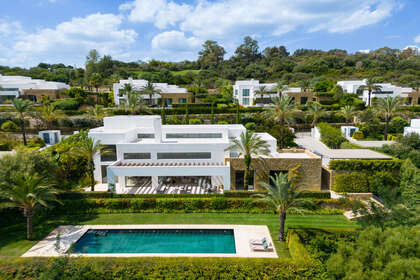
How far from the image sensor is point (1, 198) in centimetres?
1912

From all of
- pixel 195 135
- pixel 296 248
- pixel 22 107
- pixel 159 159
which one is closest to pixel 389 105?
pixel 195 135

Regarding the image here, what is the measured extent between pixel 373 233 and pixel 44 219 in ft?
77.2

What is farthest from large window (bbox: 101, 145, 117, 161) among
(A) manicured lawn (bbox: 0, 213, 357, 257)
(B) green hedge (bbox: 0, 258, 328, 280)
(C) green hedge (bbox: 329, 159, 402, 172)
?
(C) green hedge (bbox: 329, 159, 402, 172)

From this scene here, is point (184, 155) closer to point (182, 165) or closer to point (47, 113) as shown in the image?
point (182, 165)

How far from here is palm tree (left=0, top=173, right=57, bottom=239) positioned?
1827 cm

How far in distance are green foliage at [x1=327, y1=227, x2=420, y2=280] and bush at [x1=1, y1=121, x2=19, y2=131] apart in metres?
48.9

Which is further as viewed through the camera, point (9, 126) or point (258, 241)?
point (9, 126)

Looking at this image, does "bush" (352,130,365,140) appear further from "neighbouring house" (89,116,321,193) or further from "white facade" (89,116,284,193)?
"white facade" (89,116,284,193)

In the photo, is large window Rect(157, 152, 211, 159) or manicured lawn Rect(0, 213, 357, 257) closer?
manicured lawn Rect(0, 213, 357, 257)

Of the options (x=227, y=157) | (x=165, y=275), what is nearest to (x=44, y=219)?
(x=165, y=275)

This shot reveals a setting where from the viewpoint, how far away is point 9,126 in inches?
1683

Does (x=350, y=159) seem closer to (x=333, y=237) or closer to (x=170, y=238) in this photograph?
(x=333, y=237)

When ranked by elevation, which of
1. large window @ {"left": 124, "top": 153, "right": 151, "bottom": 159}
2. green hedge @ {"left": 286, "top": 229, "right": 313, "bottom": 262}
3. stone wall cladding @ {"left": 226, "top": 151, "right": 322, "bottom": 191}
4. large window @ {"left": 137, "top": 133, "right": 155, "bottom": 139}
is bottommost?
green hedge @ {"left": 286, "top": 229, "right": 313, "bottom": 262}

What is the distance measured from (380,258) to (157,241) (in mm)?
13724
